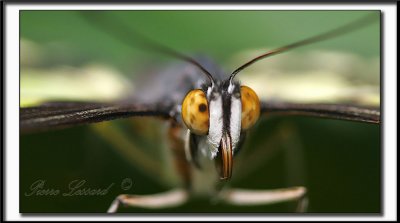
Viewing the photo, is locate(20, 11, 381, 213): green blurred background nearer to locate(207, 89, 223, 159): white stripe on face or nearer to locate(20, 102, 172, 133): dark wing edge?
locate(20, 102, 172, 133): dark wing edge

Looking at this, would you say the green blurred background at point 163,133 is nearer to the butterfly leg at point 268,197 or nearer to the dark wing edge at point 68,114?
the butterfly leg at point 268,197

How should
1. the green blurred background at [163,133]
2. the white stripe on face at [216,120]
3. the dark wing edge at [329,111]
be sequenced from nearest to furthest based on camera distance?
the white stripe on face at [216,120] < the dark wing edge at [329,111] < the green blurred background at [163,133]

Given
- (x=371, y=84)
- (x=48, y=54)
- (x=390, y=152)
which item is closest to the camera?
(x=390, y=152)

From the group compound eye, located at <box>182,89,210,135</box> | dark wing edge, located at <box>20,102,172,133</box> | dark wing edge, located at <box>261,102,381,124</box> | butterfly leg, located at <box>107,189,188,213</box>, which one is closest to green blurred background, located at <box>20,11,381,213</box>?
butterfly leg, located at <box>107,189,188,213</box>

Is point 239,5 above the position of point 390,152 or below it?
above

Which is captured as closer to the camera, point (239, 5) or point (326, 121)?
point (239, 5)

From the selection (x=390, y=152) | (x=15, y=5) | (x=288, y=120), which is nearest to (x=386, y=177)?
(x=390, y=152)

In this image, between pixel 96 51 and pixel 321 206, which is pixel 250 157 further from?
pixel 96 51

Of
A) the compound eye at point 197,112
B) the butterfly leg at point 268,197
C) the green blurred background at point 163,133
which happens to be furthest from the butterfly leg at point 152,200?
the compound eye at point 197,112
